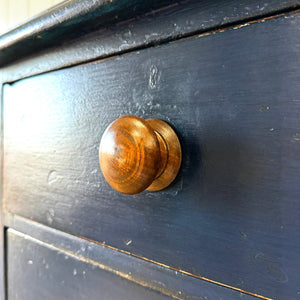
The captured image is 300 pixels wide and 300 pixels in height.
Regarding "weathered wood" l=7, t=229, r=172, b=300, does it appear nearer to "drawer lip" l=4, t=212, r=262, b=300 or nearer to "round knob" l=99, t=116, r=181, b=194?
"drawer lip" l=4, t=212, r=262, b=300

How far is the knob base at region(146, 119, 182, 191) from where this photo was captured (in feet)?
0.83

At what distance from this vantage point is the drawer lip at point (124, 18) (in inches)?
9.0

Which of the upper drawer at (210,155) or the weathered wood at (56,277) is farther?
the weathered wood at (56,277)

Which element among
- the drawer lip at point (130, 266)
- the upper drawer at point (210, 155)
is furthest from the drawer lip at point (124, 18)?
the drawer lip at point (130, 266)

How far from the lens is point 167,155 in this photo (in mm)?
256

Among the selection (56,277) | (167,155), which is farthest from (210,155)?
(56,277)

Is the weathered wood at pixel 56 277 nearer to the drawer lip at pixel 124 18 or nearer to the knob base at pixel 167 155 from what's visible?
the knob base at pixel 167 155

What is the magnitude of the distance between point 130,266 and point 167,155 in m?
0.12

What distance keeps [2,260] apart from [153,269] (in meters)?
0.30

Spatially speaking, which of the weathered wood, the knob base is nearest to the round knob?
the knob base

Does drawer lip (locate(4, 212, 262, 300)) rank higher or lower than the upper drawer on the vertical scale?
lower

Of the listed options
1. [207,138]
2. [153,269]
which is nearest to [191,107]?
[207,138]

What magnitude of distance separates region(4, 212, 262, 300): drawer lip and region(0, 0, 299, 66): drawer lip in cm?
20

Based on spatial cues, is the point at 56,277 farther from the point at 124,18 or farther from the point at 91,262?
the point at 124,18
